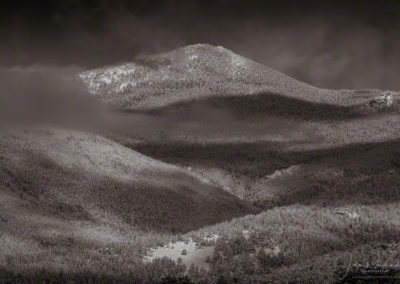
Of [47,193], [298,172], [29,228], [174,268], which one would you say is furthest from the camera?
[298,172]

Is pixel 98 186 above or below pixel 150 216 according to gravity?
above

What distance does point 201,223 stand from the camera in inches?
2972

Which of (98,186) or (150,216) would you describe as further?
(98,186)

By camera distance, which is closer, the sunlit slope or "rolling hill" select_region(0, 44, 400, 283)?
"rolling hill" select_region(0, 44, 400, 283)

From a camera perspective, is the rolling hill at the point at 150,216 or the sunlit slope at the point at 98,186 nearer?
the rolling hill at the point at 150,216

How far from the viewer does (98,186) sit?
8019 centimetres

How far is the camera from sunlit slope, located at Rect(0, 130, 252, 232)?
65.8m

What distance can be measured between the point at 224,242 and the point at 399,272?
19.4 meters

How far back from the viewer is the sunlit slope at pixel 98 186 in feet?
216

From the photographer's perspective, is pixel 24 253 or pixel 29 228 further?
pixel 29 228

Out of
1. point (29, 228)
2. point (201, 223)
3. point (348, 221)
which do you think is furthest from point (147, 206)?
point (348, 221)

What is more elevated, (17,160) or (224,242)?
(17,160)

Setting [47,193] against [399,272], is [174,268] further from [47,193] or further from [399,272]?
[47,193]

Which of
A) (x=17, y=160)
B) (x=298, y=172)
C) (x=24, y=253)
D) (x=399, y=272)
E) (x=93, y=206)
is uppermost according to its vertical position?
(x=298, y=172)
